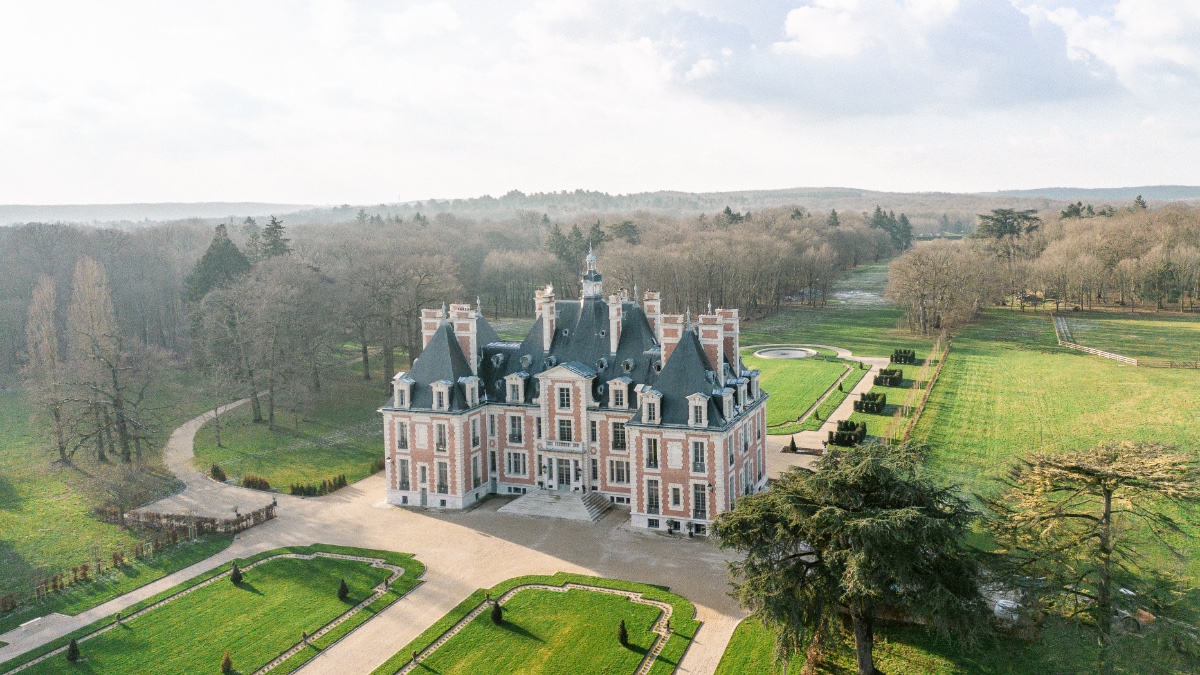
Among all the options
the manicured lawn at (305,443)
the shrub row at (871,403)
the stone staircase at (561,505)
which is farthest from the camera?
the shrub row at (871,403)

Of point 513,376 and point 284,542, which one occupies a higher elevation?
point 513,376

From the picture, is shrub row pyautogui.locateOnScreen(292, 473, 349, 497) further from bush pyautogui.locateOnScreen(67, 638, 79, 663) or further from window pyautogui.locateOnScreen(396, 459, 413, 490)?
bush pyautogui.locateOnScreen(67, 638, 79, 663)

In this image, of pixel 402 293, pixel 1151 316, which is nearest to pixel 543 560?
pixel 402 293

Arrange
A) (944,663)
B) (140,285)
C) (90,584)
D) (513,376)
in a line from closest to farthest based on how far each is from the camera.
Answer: (944,663) → (90,584) → (513,376) → (140,285)

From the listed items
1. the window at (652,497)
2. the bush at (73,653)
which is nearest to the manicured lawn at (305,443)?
the bush at (73,653)

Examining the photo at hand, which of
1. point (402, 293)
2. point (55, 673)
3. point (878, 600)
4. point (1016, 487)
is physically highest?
point (402, 293)

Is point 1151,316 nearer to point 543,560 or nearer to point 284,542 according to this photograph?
point 543,560

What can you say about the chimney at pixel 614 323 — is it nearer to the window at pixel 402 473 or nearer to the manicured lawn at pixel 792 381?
the window at pixel 402 473
